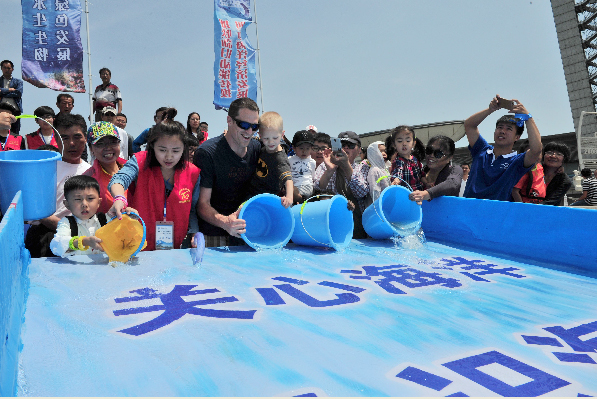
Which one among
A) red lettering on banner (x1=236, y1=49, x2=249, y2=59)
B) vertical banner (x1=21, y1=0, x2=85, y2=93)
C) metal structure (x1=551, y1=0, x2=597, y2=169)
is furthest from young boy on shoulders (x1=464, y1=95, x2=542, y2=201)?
metal structure (x1=551, y1=0, x2=597, y2=169)

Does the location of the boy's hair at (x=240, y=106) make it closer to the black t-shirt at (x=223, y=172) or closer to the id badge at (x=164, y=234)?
the black t-shirt at (x=223, y=172)

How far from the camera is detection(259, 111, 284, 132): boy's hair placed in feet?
11.6

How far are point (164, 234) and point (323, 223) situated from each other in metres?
1.27

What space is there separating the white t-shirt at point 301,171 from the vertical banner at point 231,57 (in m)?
5.15

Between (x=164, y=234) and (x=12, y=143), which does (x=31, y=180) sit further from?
(x=12, y=143)

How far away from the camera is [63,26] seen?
823 centimetres

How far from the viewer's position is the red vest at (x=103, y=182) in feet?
10.6

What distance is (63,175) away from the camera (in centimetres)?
343

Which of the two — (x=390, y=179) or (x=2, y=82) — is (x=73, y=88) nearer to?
(x=2, y=82)

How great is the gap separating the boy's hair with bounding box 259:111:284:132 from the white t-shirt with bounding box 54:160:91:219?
153cm

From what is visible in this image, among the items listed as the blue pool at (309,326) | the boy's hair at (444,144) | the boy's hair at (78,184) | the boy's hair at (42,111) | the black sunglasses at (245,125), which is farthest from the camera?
the boy's hair at (42,111)

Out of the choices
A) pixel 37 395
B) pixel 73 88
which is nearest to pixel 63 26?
pixel 73 88

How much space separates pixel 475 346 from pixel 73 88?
8.50 m

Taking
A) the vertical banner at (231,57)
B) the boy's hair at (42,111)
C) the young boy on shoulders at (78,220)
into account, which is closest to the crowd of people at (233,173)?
the young boy on shoulders at (78,220)
